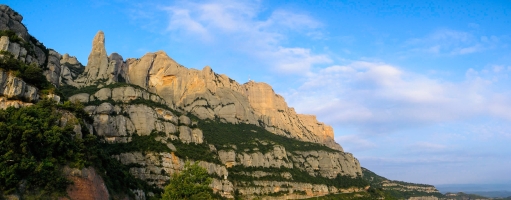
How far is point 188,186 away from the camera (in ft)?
139

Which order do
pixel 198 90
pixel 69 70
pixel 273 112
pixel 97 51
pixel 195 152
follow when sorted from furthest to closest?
1. pixel 273 112
2. pixel 198 90
3. pixel 97 51
4. pixel 69 70
5. pixel 195 152

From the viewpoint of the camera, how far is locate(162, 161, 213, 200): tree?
138 feet

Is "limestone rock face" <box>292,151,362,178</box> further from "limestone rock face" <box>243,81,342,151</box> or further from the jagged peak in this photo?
the jagged peak

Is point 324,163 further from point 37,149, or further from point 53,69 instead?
point 37,149

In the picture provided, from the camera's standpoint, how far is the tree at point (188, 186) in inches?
1661

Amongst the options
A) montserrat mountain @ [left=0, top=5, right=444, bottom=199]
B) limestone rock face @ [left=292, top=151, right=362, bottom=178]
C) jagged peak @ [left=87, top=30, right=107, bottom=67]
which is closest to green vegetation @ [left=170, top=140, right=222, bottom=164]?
montserrat mountain @ [left=0, top=5, right=444, bottom=199]

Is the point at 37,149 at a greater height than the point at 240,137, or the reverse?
the point at 240,137

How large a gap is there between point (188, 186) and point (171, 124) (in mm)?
53223

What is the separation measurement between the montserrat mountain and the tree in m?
7.11

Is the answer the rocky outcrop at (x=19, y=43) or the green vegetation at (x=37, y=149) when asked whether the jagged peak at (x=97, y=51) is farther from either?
the green vegetation at (x=37, y=149)

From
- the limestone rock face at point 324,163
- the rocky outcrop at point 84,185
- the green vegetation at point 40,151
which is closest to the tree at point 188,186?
the rocky outcrop at point 84,185

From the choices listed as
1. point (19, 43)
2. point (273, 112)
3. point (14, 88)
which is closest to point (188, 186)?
point (14, 88)

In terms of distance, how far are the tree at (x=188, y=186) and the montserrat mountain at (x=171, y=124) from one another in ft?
23.3

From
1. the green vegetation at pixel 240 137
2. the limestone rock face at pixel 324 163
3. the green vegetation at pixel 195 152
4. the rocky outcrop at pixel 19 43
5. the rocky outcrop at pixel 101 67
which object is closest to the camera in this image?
the rocky outcrop at pixel 19 43
